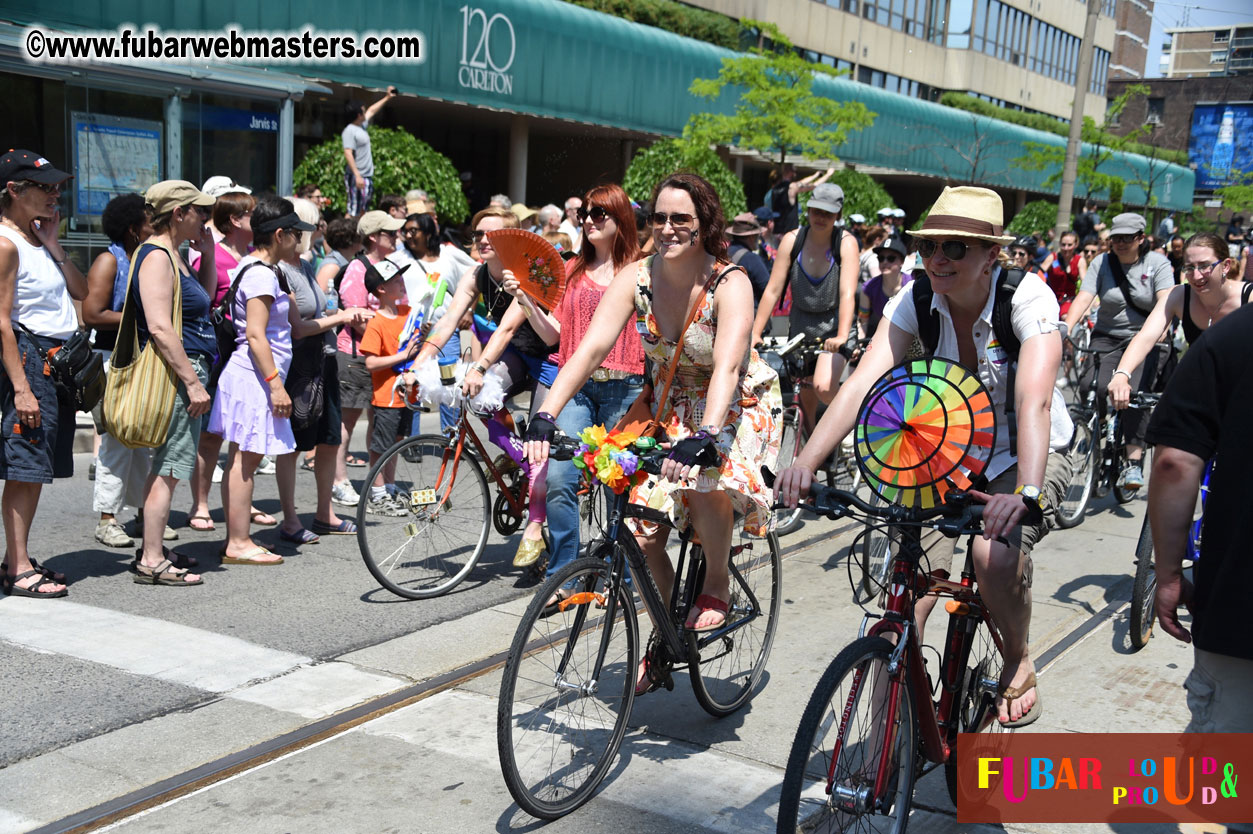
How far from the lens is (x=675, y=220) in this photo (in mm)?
4215

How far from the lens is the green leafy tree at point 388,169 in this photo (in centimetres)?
1528

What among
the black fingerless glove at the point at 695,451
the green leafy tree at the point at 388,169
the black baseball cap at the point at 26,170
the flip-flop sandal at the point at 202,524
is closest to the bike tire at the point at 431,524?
the flip-flop sandal at the point at 202,524

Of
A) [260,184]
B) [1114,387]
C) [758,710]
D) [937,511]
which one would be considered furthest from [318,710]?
[260,184]

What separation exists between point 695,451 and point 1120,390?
144 inches

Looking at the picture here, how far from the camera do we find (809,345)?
828cm

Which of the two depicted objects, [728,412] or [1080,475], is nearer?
[728,412]

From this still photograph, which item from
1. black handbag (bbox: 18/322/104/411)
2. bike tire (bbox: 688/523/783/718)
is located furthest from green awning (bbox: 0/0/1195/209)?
bike tire (bbox: 688/523/783/718)

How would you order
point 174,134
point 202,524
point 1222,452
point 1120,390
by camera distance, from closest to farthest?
point 1222,452
point 1120,390
point 202,524
point 174,134

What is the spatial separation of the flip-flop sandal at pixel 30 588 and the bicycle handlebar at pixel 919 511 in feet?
13.5

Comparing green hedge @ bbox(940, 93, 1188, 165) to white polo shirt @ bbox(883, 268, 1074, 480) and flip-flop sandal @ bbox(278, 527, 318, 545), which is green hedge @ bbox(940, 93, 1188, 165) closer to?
flip-flop sandal @ bbox(278, 527, 318, 545)

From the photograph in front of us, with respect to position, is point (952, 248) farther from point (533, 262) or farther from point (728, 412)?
point (533, 262)

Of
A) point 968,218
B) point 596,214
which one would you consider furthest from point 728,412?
point 596,214

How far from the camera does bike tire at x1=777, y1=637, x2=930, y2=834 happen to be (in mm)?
2945

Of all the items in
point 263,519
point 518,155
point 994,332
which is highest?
point 518,155
